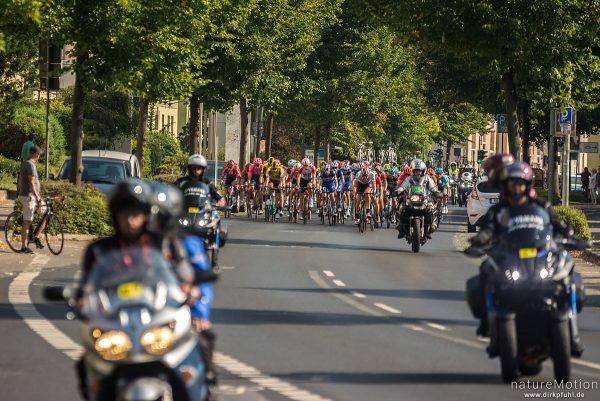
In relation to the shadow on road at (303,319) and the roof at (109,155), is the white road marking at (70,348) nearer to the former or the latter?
the shadow on road at (303,319)

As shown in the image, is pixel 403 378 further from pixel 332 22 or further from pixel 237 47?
pixel 332 22

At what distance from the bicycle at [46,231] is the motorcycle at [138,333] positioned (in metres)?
17.9

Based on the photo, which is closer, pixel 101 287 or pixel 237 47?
pixel 101 287

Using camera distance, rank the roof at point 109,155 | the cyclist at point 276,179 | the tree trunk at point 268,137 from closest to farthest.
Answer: the roof at point 109,155
the cyclist at point 276,179
the tree trunk at point 268,137

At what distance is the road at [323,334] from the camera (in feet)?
35.8

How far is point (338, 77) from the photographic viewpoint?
6844cm

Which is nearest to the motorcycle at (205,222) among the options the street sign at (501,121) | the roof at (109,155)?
the roof at (109,155)

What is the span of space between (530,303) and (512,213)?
0.69m

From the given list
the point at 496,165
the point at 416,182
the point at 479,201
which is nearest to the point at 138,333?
the point at 496,165

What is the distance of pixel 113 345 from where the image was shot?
6.67m

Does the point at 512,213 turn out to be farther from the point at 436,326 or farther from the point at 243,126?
the point at 243,126

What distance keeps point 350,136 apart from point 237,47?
47.3m

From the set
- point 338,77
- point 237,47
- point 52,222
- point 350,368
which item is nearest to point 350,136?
point 338,77

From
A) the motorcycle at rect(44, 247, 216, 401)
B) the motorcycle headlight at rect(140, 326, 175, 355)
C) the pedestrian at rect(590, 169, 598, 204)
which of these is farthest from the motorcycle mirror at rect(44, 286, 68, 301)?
the pedestrian at rect(590, 169, 598, 204)
